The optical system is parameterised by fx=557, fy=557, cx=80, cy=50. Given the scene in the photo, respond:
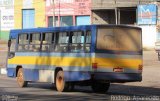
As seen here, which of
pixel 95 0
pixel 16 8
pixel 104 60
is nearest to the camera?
pixel 104 60

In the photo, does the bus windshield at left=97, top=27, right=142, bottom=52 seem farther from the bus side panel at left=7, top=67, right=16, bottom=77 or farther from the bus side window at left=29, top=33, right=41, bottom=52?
the bus side panel at left=7, top=67, right=16, bottom=77

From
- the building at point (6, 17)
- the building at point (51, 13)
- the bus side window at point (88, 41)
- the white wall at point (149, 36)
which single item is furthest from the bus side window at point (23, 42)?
the building at point (6, 17)

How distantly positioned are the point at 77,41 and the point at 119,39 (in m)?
1.70

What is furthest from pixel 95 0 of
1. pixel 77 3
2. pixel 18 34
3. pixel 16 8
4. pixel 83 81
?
pixel 83 81

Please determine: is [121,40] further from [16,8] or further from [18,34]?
[16,8]

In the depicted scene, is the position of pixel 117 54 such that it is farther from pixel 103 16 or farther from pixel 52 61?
pixel 103 16

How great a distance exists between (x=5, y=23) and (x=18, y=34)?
62215 mm

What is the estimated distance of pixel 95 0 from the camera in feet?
238

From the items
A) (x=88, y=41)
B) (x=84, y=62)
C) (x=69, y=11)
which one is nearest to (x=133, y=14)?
(x=69, y=11)

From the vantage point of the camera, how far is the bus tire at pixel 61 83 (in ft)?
74.0

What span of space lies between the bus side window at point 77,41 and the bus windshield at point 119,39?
2.92 ft

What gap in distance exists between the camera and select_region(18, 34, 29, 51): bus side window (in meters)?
25.4

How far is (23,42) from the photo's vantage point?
84.2 ft

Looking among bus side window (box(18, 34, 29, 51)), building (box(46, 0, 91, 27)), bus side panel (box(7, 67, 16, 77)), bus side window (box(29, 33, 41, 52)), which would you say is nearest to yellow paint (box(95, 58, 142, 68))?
bus side window (box(29, 33, 41, 52))
